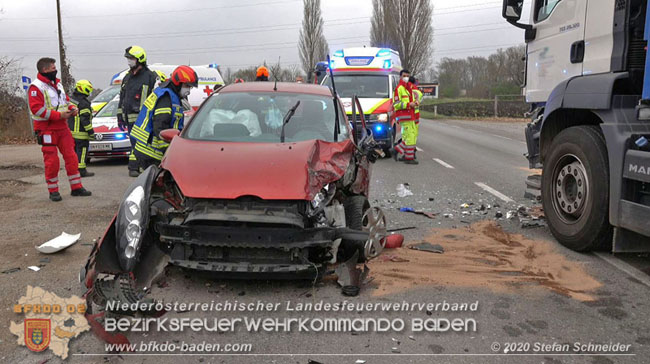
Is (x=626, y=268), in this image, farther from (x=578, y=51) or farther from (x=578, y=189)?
(x=578, y=51)

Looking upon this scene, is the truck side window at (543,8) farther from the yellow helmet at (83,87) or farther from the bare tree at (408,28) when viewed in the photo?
the bare tree at (408,28)

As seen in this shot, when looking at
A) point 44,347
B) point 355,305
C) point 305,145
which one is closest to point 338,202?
point 305,145

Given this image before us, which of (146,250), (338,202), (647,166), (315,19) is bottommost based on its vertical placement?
(146,250)

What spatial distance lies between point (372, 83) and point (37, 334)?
1064cm

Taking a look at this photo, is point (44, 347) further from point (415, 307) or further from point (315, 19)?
point (315, 19)

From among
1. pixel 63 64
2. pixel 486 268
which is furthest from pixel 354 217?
pixel 63 64

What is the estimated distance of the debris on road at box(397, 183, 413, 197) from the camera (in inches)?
310

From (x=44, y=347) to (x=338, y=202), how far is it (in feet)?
7.48

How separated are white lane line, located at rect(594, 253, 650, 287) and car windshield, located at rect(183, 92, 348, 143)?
8.98 ft

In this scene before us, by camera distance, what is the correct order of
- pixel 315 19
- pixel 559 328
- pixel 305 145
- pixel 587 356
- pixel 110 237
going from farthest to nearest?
pixel 315 19 < pixel 305 145 < pixel 110 237 < pixel 559 328 < pixel 587 356

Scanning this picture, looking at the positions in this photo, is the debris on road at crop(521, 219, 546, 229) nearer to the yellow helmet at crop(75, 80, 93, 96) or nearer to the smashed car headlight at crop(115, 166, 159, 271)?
the smashed car headlight at crop(115, 166, 159, 271)

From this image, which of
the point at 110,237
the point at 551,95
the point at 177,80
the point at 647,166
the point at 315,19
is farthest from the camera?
the point at 315,19

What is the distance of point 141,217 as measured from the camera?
11.7ft

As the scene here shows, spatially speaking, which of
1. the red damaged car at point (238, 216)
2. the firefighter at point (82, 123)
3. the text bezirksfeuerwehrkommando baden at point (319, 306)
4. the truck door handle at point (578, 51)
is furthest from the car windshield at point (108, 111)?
the truck door handle at point (578, 51)
